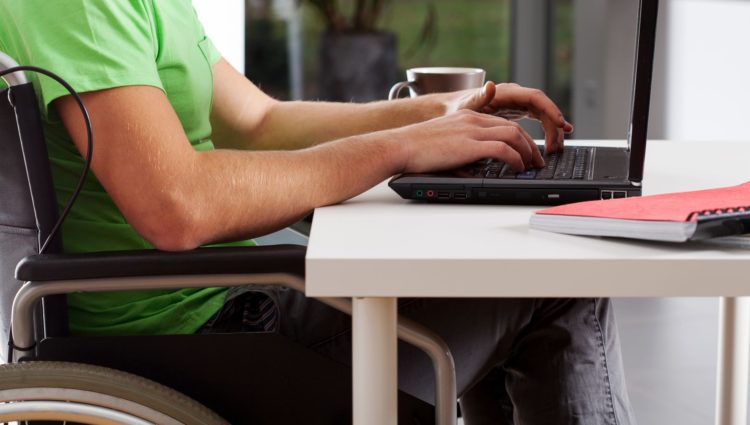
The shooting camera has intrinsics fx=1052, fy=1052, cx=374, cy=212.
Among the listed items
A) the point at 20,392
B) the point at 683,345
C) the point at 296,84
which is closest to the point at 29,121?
the point at 20,392

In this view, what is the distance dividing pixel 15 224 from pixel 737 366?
987mm

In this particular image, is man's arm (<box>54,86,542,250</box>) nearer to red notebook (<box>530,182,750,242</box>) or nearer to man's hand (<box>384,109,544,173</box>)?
man's hand (<box>384,109,544,173</box>)

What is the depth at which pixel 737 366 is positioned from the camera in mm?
1480

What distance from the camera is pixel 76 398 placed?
95 centimetres

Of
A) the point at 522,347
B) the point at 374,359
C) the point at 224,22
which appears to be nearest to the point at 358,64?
the point at 224,22

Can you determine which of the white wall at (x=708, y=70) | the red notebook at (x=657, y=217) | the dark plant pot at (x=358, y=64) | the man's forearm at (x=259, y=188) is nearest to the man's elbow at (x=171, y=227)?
the man's forearm at (x=259, y=188)

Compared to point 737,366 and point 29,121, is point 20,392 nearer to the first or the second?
point 29,121

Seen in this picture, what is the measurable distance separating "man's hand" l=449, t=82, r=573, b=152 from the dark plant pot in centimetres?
308

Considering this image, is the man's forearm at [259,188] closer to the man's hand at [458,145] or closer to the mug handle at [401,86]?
the man's hand at [458,145]

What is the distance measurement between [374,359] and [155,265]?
0.25 meters

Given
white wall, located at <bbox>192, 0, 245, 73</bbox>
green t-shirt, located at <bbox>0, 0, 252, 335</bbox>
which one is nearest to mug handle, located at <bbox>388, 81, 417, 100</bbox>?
green t-shirt, located at <bbox>0, 0, 252, 335</bbox>

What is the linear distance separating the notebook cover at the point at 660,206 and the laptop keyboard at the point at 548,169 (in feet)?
0.47

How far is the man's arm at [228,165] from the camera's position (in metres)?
1.04

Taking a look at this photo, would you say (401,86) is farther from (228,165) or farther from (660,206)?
(660,206)
